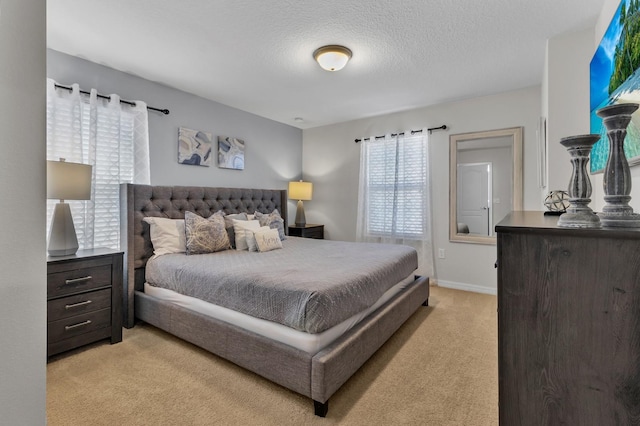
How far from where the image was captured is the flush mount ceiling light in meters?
2.41

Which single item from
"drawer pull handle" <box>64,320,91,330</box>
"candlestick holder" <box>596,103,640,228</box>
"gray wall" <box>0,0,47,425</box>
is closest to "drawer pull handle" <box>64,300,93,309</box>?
"drawer pull handle" <box>64,320,91,330</box>

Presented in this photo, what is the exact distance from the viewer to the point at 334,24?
83.8 inches

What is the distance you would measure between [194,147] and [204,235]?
4.04 feet

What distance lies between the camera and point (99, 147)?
2756 mm

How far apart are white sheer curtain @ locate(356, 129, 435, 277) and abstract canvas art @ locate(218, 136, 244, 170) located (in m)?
1.80

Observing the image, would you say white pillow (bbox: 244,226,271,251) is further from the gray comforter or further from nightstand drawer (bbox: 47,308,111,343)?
nightstand drawer (bbox: 47,308,111,343)

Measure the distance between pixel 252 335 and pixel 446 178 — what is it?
10.5 ft

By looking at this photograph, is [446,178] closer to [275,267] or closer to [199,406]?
[275,267]

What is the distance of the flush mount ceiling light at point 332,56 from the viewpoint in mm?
2407

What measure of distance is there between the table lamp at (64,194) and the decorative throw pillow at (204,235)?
846mm

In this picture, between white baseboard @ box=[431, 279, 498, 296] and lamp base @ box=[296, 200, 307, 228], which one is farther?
lamp base @ box=[296, 200, 307, 228]

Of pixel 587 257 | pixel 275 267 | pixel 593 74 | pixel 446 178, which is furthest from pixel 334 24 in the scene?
pixel 446 178

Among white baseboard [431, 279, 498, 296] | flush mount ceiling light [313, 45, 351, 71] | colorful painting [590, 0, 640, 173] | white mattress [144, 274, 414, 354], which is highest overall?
flush mount ceiling light [313, 45, 351, 71]

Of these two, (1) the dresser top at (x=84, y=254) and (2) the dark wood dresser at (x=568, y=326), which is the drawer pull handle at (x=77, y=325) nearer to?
(1) the dresser top at (x=84, y=254)
